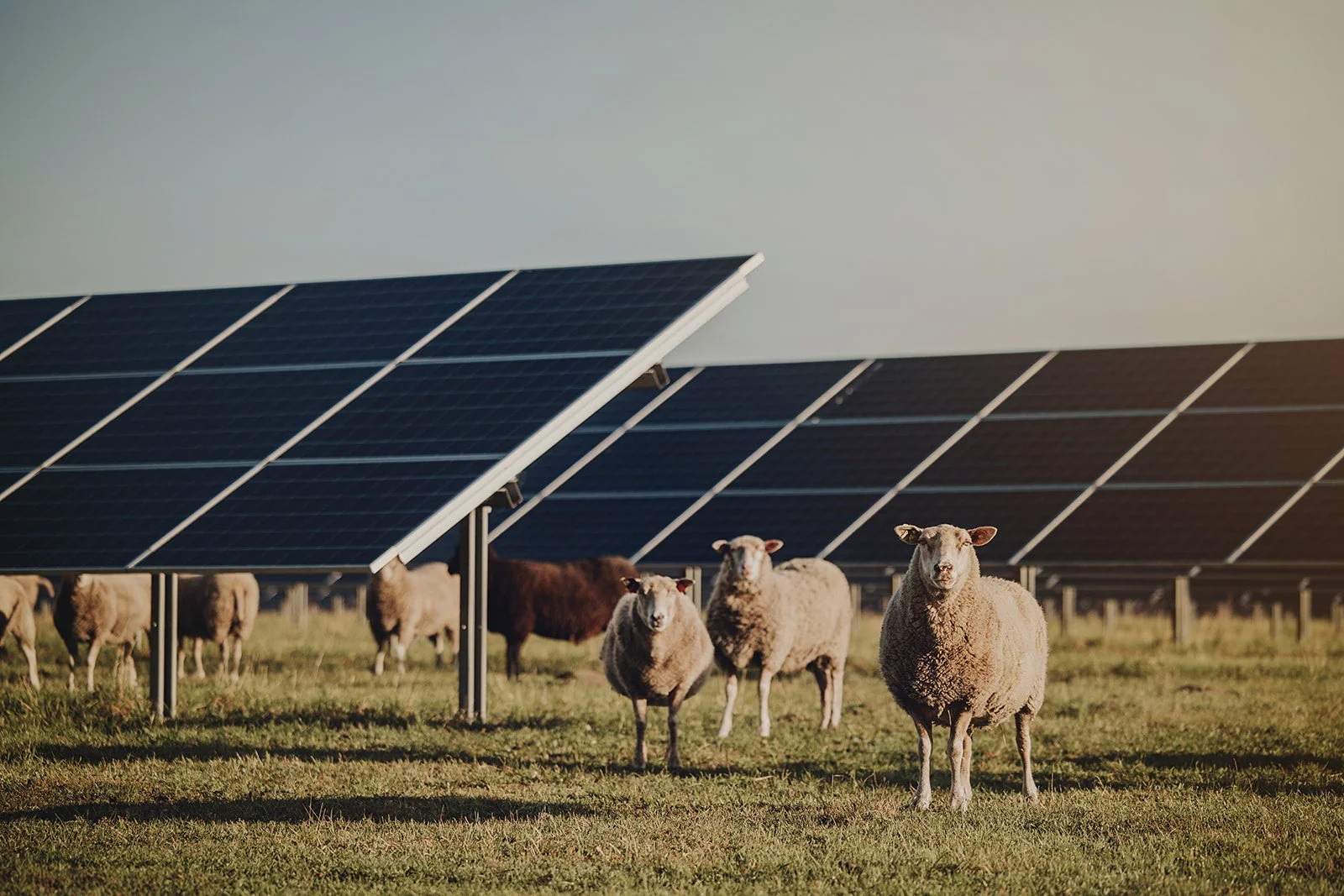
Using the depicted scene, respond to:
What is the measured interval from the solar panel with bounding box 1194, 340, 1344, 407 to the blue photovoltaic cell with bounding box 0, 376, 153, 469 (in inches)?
768

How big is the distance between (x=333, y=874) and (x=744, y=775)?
4.55 meters

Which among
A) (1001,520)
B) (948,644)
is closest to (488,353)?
(948,644)

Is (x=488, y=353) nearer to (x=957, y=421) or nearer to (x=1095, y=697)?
(x=1095, y=697)

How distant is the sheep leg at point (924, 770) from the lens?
10633 mm

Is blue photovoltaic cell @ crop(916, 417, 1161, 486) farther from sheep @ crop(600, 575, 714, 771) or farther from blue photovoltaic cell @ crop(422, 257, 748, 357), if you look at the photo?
sheep @ crop(600, 575, 714, 771)

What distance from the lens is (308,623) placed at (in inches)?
1403

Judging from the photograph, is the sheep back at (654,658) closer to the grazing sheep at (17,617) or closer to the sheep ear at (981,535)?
the sheep ear at (981,535)

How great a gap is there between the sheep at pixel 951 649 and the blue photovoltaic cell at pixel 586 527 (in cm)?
1406

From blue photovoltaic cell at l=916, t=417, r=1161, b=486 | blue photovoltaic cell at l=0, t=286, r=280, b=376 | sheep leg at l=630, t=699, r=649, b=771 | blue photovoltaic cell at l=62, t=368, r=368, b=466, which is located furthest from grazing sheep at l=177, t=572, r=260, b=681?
blue photovoltaic cell at l=916, t=417, r=1161, b=486

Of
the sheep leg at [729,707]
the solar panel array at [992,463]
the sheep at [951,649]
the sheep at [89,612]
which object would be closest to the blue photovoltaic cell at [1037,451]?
the solar panel array at [992,463]

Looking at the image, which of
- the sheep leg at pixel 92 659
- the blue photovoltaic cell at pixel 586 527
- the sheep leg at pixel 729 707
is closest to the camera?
the sheep leg at pixel 729 707

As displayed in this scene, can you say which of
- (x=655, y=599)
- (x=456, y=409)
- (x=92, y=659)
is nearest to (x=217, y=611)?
(x=92, y=659)

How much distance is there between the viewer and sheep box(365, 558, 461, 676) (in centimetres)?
2236

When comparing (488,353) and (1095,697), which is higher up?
(488,353)
